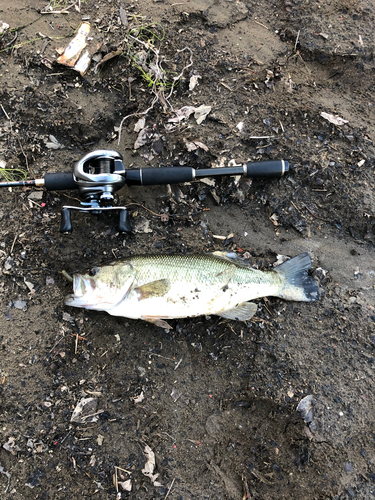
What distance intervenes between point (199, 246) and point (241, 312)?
2.96 feet

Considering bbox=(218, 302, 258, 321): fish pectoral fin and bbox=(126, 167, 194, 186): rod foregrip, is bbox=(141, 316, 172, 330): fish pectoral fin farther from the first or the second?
bbox=(126, 167, 194, 186): rod foregrip

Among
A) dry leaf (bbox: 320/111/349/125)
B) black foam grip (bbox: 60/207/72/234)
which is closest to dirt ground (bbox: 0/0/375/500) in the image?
dry leaf (bbox: 320/111/349/125)

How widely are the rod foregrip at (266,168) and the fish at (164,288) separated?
106 centimetres

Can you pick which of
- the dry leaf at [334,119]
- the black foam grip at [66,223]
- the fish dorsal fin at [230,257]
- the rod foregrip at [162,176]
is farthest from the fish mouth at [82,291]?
the dry leaf at [334,119]

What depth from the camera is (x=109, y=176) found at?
3141mm

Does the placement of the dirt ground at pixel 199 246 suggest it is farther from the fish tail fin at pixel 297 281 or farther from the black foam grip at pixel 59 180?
the black foam grip at pixel 59 180

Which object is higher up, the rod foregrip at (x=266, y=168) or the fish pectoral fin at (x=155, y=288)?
the rod foregrip at (x=266, y=168)

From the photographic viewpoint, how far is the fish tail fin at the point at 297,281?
142 inches

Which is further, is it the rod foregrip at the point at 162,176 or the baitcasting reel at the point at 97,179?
the rod foregrip at the point at 162,176

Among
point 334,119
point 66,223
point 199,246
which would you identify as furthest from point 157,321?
point 334,119

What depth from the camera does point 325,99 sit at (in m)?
4.03

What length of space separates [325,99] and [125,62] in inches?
99.6

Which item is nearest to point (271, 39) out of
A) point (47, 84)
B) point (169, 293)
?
point (47, 84)

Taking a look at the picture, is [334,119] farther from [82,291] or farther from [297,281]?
[82,291]
